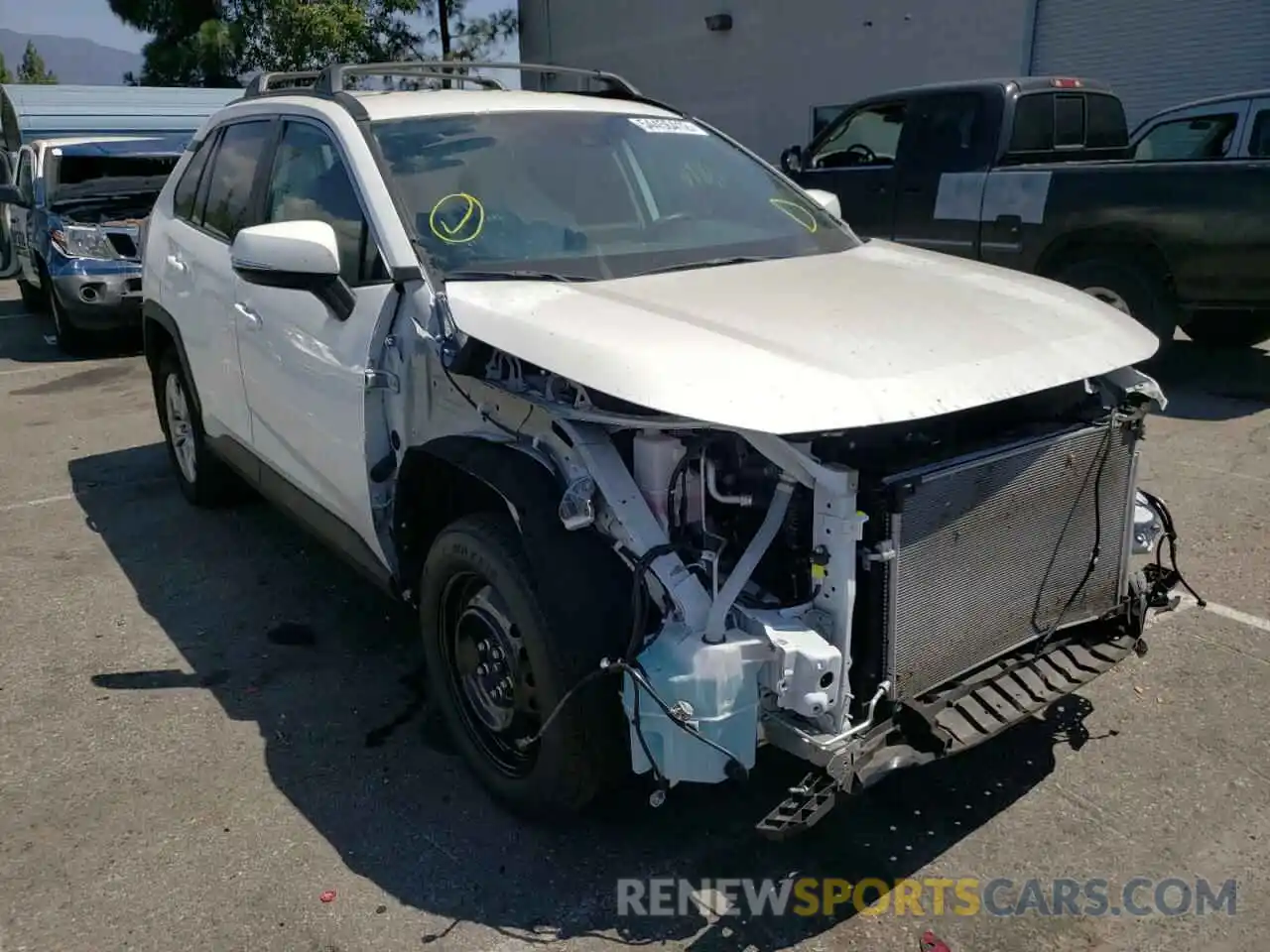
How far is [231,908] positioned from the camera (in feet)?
9.43

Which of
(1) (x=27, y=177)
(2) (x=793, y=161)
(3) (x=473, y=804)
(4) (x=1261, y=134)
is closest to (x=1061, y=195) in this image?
(4) (x=1261, y=134)

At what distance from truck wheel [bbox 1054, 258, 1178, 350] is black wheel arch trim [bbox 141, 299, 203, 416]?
5.84 m

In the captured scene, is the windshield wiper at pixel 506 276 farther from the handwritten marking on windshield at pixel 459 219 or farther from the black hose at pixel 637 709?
the black hose at pixel 637 709

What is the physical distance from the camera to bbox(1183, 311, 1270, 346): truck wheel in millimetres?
8586

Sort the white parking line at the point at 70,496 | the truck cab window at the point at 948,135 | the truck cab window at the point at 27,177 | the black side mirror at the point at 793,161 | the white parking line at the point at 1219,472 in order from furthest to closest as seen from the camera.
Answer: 1. the truck cab window at the point at 27,177
2. the black side mirror at the point at 793,161
3. the truck cab window at the point at 948,135
4. the white parking line at the point at 70,496
5. the white parking line at the point at 1219,472

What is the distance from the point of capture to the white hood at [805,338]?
246 centimetres

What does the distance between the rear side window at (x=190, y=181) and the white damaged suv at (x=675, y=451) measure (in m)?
1.38

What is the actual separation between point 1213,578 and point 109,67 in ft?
526

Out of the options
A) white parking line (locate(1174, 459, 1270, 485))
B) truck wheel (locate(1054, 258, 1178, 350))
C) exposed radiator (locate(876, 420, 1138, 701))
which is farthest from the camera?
truck wheel (locate(1054, 258, 1178, 350))

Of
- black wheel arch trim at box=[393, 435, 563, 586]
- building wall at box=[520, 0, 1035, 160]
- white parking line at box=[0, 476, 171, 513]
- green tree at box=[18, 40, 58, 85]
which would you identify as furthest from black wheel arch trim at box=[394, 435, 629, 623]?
green tree at box=[18, 40, 58, 85]

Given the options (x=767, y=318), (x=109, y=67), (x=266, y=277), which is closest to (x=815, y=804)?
(x=767, y=318)

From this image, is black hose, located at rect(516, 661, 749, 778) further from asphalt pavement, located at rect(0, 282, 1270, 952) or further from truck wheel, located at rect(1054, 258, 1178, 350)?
truck wheel, located at rect(1054, 258, 1178, 350)

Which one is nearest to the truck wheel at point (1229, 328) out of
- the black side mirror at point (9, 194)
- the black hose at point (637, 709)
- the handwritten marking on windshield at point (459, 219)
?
the handwritten marking on windshield at point (459, 219)

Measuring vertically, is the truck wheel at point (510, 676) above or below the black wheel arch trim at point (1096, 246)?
below
